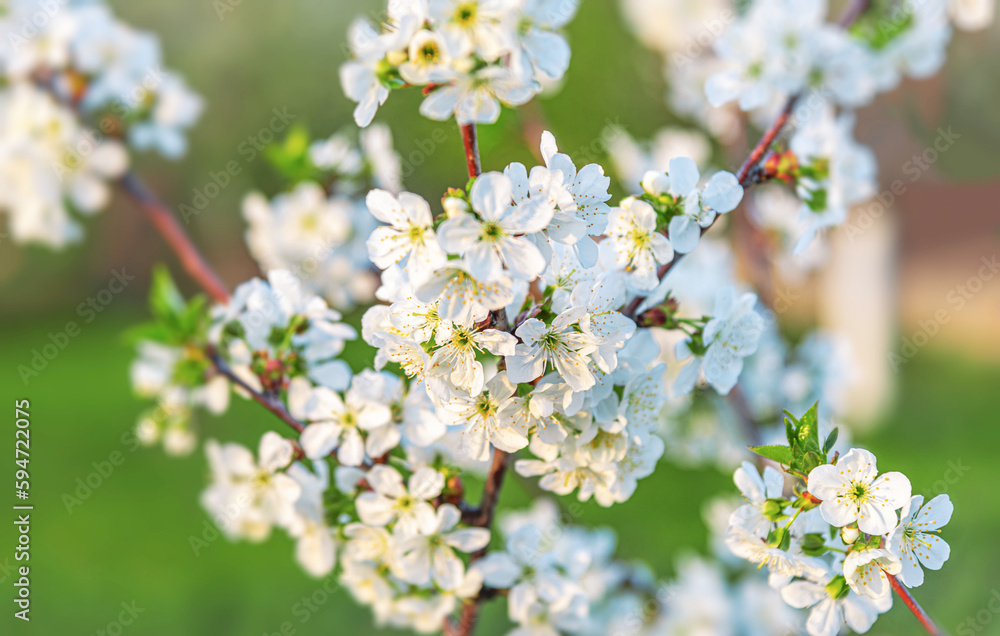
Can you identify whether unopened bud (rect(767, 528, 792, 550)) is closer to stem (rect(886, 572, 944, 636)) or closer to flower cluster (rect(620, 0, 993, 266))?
stem (rect(886, 572, 944, 636))

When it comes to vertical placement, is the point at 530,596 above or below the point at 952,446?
above

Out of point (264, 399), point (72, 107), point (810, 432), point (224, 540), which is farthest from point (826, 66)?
point (224, 540)

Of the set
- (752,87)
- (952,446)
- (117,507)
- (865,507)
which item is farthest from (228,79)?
(865,507)

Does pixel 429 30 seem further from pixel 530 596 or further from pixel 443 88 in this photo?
pixel 530 596

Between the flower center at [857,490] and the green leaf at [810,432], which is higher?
the green leaf at [810,432]

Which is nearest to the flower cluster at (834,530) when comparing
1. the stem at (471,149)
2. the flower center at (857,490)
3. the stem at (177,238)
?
the flower center at (857,490)

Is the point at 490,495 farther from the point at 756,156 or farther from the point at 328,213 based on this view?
the point at 328,213

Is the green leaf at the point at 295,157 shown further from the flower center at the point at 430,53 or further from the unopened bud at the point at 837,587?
the unopened bud at the point at 837,587
